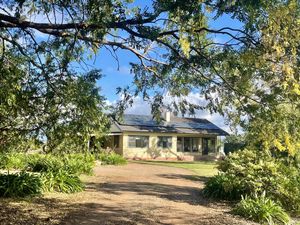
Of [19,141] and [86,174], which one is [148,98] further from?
[86,174]

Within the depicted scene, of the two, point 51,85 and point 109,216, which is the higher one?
point 51,85

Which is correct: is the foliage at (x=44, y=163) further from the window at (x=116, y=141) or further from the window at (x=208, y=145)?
the window at (x=208, y=145)

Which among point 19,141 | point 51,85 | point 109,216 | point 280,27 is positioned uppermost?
point 280,27

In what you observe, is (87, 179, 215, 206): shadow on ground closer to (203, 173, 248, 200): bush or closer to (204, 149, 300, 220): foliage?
(203, 173, 248, 200): bush

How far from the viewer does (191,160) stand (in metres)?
43.5

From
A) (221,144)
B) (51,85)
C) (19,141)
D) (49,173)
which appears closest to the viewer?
(51,85)

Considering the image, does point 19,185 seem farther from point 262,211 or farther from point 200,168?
point 200,168

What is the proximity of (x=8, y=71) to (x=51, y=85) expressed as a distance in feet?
3.57

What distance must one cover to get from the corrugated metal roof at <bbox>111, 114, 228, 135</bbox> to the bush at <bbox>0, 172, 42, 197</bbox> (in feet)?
87.6

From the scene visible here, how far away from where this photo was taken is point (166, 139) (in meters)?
43.5

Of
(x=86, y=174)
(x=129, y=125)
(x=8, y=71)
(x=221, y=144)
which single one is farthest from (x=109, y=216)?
(x=221, y=144)

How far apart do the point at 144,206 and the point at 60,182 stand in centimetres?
401

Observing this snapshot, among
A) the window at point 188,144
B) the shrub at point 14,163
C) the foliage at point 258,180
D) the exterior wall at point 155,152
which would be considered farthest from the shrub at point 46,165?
the window at point 188,144

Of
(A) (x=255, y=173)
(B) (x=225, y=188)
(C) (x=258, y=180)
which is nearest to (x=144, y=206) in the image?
(B) (x=225, y=188)
